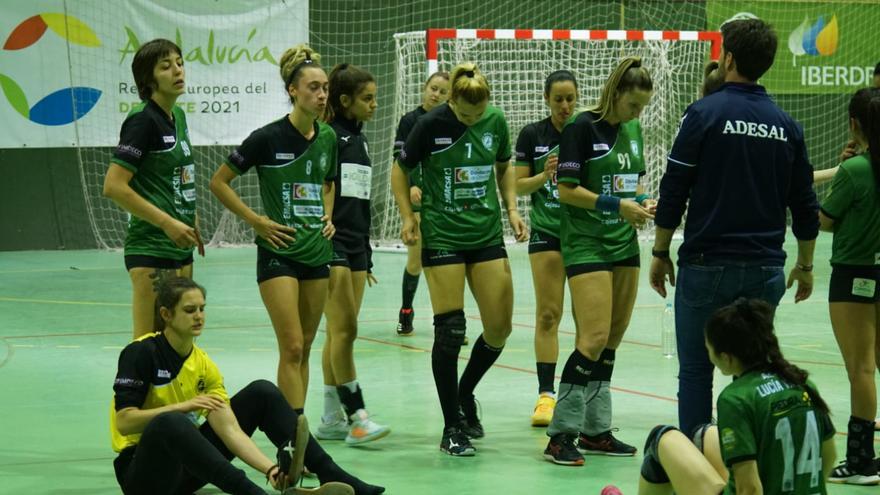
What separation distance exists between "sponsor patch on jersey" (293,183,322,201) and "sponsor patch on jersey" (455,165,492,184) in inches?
29.3

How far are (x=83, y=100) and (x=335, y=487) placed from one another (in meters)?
12.3

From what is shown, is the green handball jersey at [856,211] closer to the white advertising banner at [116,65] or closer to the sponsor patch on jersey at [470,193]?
the sponsor patch on jersey at [470,193]

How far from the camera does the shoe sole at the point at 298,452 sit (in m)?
4.81

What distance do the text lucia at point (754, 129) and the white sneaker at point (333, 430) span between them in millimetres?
2902

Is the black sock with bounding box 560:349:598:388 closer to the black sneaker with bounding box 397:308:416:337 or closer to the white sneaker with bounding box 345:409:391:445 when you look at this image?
the white sneaker with bounding box 345:409:391:445

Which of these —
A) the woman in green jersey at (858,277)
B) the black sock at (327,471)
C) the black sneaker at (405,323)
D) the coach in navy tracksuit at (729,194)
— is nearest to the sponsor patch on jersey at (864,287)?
the woman in green jersey at (858,277)

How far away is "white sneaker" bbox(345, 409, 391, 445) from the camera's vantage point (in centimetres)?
634

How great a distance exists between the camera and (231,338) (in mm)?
9953

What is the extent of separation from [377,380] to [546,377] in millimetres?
1562

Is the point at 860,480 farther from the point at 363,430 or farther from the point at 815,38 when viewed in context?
the point at 815,38

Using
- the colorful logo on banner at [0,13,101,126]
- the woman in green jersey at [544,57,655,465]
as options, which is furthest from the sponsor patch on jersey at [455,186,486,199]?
the colorful logo on banner at [0,13,101,126]

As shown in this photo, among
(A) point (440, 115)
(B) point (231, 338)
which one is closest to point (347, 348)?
(A) point (440, 115)

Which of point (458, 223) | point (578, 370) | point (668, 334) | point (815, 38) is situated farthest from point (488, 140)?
point (815, 38)

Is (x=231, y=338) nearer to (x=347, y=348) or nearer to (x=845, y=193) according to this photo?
(x=347, y=348)
